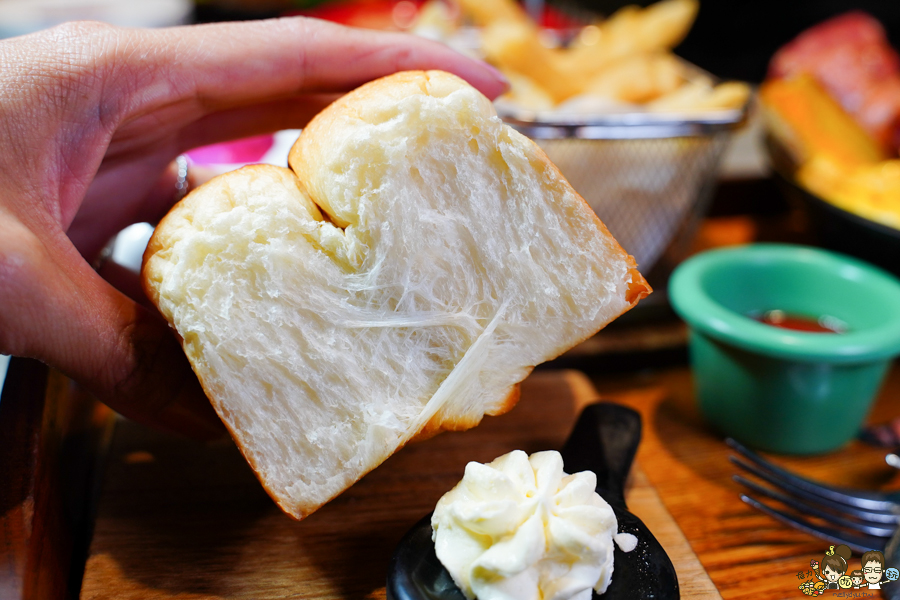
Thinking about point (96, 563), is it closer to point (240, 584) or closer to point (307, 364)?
point (240, 584)

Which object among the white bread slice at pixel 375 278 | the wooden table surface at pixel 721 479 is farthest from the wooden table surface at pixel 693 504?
the white bread slice at pixel 375 278

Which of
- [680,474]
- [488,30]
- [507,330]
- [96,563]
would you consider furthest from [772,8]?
[96,563]

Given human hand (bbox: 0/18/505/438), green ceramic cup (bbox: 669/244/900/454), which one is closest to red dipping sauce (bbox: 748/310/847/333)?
green ceramic cup (bbox: 669/244/900/454)

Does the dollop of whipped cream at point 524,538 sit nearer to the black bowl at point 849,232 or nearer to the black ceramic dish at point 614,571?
the black ceramic dish at point 614,571

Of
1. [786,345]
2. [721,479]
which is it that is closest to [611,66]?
[786,345]

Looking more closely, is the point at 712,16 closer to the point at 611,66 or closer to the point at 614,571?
the point at 611,66

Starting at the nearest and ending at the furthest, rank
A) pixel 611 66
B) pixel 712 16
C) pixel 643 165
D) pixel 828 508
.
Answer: pixel 828 508
pixel 643 165
pixel 611 66
pixel 712 16
